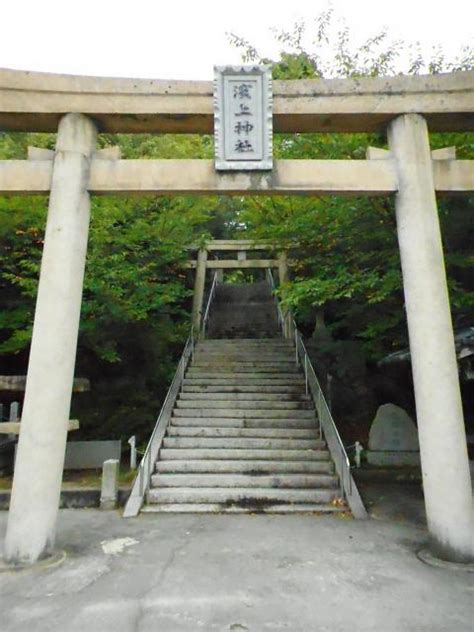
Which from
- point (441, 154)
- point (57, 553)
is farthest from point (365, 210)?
point (57, 553)

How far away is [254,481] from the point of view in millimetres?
8031

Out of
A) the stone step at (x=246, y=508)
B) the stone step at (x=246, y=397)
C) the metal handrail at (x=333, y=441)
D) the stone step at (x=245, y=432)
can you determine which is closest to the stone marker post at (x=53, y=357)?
the stone step at (x=246, y=508)

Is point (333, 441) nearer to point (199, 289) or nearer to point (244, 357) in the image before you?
point (244, 357)

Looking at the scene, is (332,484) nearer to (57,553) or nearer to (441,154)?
(57,553)

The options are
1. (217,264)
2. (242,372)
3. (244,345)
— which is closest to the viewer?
(242,372)

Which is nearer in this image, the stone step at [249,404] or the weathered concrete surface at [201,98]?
the weathered concrete surface at [201,98]

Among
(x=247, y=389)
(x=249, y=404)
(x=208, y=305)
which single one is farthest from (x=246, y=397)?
(x=208, y=305)

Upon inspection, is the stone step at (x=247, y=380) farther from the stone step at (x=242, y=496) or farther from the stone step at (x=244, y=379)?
the stone step at (x=242, y=496)

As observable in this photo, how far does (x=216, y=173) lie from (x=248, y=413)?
5859mm

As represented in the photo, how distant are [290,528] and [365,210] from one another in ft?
17.6

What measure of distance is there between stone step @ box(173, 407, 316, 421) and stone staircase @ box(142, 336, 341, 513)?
0.9 inches

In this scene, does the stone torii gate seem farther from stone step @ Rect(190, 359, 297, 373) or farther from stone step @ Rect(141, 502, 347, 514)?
stone step @ Rect(190, 359, 297, 373)

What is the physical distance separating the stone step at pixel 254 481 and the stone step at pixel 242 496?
0.22m

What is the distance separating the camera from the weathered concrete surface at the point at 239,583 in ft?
12.9
